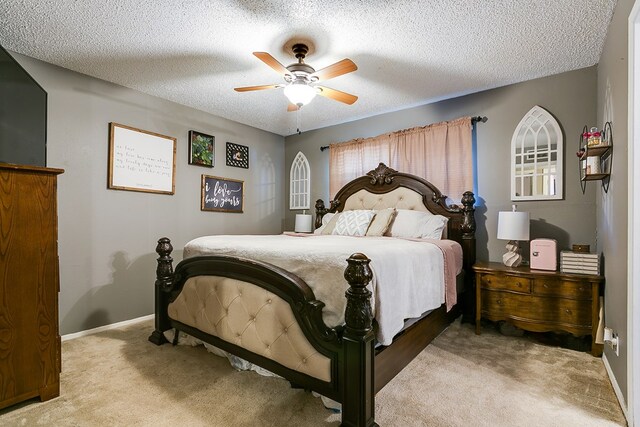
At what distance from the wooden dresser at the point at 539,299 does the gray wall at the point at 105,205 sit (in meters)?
3.39

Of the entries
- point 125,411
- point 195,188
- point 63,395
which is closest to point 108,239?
point 195,188

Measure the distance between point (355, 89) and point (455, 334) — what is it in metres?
2.73

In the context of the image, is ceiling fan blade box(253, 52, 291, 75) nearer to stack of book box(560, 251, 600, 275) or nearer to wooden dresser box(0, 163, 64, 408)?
wooden dresser box(0, 163, 64, 408)

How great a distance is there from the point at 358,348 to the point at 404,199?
2.60 meters

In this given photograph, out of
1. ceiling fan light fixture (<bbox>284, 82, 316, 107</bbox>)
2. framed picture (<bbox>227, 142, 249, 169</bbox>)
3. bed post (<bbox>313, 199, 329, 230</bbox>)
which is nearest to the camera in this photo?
ceiling fan light fixture (<bbox>284, 82, 316, 107</bbox>)

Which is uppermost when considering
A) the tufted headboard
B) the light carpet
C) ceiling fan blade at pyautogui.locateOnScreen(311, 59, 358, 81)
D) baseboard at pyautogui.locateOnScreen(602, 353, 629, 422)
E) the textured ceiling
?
the textured ceiling

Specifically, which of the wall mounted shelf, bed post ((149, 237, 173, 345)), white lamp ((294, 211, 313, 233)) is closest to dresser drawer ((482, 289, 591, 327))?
the wall mounted shelf

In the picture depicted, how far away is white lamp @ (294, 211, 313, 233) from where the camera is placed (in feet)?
15.3

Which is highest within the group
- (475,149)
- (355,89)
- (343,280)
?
(355,89)

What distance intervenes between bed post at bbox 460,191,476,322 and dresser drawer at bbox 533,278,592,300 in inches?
25.1

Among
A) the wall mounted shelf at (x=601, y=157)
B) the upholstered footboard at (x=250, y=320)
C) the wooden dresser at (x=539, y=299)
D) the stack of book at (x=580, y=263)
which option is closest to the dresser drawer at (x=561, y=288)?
the wooden dresser at (x=539, y=299)

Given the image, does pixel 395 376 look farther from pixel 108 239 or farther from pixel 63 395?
pixel 108 239

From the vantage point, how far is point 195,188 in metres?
4.05

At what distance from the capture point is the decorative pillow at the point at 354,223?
3.54 m
